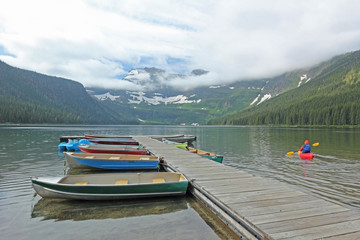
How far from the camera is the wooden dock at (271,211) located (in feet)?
24.4

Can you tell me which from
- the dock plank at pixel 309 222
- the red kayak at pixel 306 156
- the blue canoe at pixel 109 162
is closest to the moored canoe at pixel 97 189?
the dock plank at pixel 309 222

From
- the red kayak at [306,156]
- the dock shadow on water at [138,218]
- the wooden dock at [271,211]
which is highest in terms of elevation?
the wooden dock at [271,211]

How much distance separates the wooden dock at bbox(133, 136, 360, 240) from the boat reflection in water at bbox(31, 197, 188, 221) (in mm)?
1936

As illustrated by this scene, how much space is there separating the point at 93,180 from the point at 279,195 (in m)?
10.9

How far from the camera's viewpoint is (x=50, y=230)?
9.99 metres

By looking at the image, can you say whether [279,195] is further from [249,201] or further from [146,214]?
[146,214]

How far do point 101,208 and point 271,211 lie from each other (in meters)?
8.56

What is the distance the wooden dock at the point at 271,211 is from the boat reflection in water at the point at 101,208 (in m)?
1.94

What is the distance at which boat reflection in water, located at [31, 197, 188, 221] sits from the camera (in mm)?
11438

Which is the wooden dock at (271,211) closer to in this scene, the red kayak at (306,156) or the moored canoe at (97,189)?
the moored canoe at (97,189)

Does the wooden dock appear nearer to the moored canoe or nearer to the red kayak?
the moored canoe

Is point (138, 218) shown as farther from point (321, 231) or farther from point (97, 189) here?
point (321, 231)

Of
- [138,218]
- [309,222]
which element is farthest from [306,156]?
[138,218]

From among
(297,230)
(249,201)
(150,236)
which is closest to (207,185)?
(249,201)
